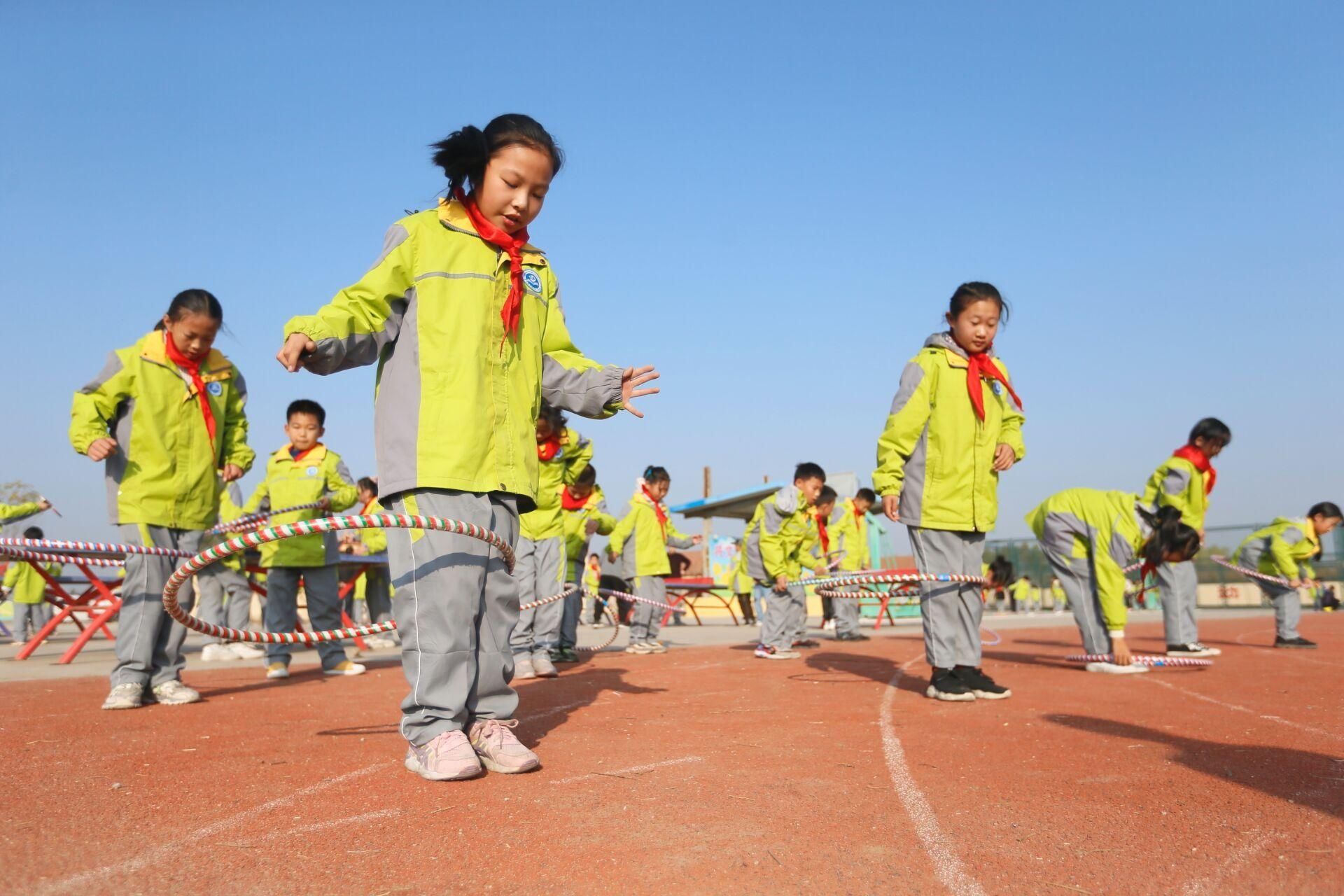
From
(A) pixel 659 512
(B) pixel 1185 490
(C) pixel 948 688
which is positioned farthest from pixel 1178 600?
(A) pixel 659 512

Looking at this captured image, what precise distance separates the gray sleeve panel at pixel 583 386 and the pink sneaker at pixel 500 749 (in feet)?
4.81

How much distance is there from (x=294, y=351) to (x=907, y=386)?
14.3 feet

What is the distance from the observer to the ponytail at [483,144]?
429 centimetres

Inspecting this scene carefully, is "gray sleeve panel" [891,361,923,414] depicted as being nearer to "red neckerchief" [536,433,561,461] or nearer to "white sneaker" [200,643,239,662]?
"red neckerchief" [536,433,561,461]

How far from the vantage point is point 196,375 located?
6.77 m

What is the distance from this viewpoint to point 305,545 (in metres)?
8.72

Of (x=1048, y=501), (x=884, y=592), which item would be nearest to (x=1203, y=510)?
(x=1048, y=501)

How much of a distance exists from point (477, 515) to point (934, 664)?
3.72 metres

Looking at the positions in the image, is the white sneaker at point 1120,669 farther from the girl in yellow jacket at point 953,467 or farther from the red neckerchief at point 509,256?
the red neckerchief at point 509,256

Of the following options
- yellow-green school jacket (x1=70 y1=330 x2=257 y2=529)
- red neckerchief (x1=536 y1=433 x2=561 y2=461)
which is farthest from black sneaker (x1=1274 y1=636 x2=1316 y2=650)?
yellow-green school jacket (x1=70 y1=330 x2=257 y2=529)

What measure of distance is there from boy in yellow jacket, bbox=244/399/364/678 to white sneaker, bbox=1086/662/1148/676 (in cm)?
631

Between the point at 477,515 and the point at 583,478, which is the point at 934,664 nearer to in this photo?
the point at 477,515

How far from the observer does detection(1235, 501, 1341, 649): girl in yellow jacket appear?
1190 centimetres

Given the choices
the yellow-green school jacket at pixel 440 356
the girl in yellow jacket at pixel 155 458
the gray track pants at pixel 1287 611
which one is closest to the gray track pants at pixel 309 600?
the girl in yellow jacket at pixel 155 458
